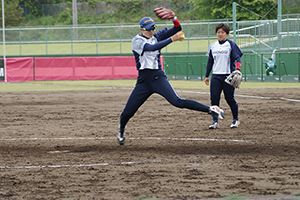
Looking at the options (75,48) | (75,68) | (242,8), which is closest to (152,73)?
(75,68)

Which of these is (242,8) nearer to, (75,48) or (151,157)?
(75,48)

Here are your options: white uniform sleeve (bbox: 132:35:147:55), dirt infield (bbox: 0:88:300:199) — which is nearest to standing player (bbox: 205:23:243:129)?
dirt infield (bbox: 0:88:300:199)

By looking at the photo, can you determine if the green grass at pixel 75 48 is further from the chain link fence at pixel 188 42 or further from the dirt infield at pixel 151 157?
the dirt infield at pixel 151 157

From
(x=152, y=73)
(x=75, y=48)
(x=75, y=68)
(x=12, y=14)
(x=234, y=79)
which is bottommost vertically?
(x=234, y=79)

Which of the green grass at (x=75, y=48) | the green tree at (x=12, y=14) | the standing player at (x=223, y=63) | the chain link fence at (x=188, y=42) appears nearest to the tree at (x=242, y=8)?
the chain link fence at (x=188, y=42)

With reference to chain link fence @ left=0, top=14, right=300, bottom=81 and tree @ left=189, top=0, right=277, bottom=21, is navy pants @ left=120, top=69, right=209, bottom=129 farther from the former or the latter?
tree @ left=189, top=0, right=277, bottom=21

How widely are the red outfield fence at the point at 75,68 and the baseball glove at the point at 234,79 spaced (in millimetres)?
24685

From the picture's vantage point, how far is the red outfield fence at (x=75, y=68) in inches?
1307

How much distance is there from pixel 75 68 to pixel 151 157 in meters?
28.4

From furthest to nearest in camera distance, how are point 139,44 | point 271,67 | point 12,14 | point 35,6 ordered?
point 35,6, point 12,14, point 271,67, point 139,44

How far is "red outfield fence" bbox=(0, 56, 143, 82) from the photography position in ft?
109

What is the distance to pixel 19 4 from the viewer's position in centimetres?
6662

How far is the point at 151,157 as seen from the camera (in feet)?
20.1

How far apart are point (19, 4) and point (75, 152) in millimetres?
64820
